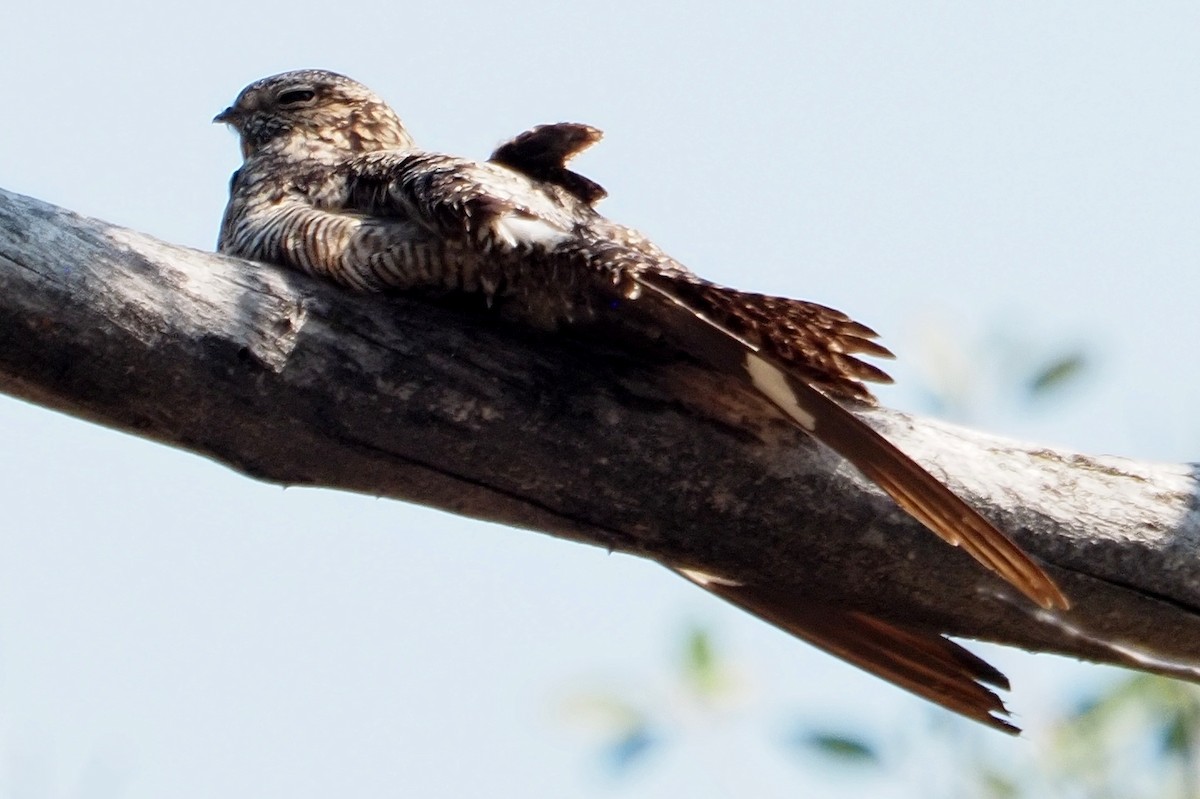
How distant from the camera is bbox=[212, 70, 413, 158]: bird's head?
3959mm

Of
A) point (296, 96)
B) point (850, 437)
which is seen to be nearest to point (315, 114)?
point (296, 96)

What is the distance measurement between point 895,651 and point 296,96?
2367 millimetres

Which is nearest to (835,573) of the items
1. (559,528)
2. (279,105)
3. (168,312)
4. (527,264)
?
(559,528)

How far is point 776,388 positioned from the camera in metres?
2.26

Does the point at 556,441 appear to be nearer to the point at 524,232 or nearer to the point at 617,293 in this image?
the point at 617,293

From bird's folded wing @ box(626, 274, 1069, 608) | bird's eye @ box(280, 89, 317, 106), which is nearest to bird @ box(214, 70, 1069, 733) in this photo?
bird's folded wing @ box(626, 274, 1069, 608)

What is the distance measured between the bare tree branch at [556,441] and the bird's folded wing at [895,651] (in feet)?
0.34

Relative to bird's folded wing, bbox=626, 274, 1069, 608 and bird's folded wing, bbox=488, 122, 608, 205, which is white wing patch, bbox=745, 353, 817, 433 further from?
bird's folded wing, bbox=488, 122, 608, 205

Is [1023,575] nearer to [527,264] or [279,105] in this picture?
[527,264]

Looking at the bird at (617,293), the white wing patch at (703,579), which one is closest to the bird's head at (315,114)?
the bird at (617,293)

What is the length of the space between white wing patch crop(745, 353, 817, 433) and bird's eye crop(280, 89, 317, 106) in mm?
2205

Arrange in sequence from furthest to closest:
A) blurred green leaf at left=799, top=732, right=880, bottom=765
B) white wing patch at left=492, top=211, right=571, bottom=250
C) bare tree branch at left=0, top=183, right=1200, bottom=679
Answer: blurred green leaf at left=799, top=732, right=880, bottom=765
white wing patch at left=492, top=211, right=571, bottom=250
bare tree branch at left=0, top=183, right=1200, bottom=679

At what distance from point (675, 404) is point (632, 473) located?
139mm

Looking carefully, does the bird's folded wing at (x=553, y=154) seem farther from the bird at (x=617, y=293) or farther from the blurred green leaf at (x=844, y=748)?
the blurred green leaf at (x=844, y=748)
